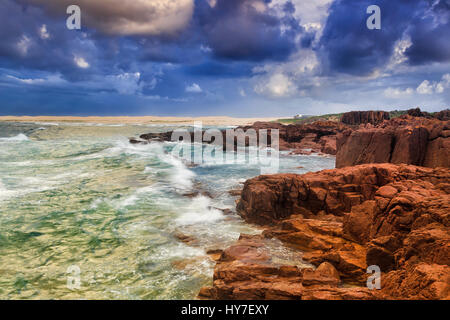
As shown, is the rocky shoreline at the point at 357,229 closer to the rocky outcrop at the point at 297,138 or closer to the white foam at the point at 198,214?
the white foam at the point at 198,214

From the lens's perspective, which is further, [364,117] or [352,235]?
[364,117]

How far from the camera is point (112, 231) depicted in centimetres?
953

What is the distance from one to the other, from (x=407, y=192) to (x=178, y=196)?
9.70 metres

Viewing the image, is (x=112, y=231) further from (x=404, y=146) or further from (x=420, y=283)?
(x=404, y=146)

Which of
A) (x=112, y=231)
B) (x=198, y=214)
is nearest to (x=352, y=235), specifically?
(x=198, y=214)

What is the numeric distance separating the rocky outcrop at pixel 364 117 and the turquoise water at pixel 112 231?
43900mm

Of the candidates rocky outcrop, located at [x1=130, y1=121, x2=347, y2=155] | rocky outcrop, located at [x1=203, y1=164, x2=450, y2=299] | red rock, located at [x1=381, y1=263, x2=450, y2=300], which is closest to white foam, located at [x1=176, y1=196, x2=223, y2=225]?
rocky outcrop, located at [x1=203, y1=164, x2=450, y2=299]

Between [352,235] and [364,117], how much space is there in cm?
5380

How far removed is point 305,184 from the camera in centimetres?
1070

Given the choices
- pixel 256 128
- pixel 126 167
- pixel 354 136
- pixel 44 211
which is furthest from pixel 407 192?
pixel 256 128

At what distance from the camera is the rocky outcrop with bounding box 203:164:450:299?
4633 mm

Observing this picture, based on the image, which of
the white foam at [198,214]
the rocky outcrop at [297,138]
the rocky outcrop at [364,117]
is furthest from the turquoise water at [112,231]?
the rocky outcrop at [364,117]

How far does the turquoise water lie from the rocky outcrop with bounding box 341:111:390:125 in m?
43.9
